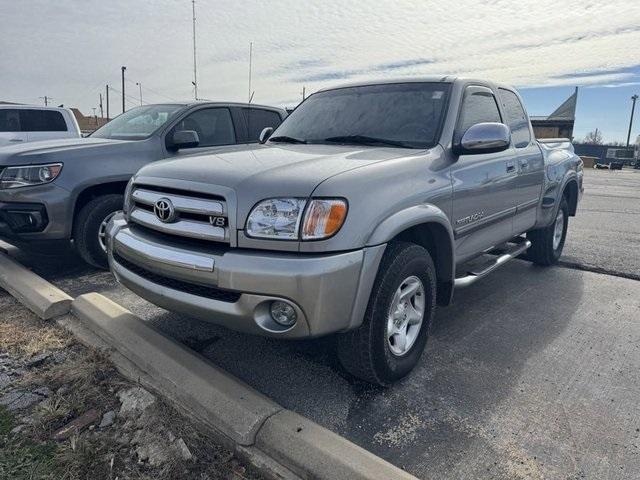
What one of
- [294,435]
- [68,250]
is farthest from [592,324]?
[68,250]

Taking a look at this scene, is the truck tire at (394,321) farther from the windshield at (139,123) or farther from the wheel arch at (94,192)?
the windshield at (139,123)

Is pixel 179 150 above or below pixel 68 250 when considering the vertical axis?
above

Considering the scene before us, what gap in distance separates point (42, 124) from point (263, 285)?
8.87 m

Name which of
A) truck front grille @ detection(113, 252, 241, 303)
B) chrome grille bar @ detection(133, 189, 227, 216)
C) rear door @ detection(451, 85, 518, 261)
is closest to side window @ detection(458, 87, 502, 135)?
rear door @ detection(451, 85, 518, 261)

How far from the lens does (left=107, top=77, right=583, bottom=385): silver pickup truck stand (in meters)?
2.28

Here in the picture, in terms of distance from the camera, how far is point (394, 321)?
9.18 feet

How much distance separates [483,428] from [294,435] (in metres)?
0.98

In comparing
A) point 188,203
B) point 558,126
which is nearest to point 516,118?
point 188,203

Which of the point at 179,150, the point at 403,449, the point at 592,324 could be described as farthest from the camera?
the point at 179,150

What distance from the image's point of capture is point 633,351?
335cm

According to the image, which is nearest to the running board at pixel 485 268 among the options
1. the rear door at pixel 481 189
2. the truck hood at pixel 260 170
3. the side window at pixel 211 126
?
the rear door at pixel 481 189

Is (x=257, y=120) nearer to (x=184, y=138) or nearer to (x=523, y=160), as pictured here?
(x=184, y=138)

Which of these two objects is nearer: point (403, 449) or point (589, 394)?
point (403, 449)

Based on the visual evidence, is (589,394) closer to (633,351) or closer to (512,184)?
(633,351)
